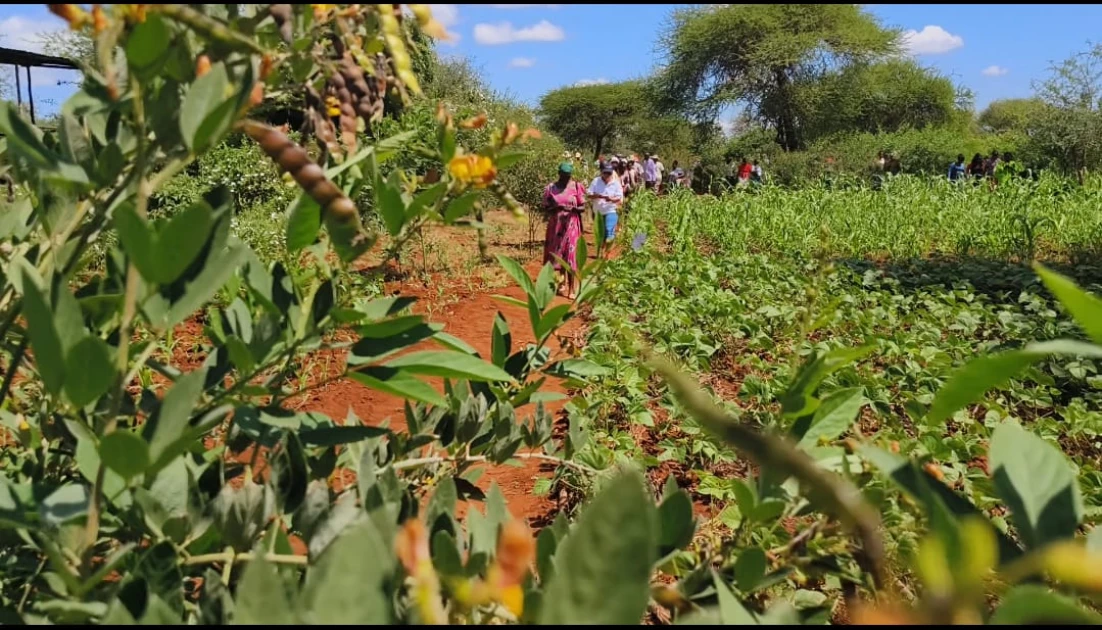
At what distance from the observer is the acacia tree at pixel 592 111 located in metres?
35.5

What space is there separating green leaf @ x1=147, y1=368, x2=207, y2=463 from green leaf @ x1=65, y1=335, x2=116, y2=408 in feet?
0.12

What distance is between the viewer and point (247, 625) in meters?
0.35

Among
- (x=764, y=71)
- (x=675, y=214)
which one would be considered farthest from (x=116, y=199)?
(x=764, y=71)

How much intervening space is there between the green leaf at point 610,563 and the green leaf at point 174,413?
10.8 inches

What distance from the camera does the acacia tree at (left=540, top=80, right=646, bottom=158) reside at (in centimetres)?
3547

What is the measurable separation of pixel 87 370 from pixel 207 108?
0.18 m

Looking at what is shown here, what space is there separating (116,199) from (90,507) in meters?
0.23

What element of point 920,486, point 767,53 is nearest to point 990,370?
point 920,486

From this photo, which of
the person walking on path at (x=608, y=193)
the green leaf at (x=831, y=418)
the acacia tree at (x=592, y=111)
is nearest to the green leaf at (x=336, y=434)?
the green leaf at (x=831, y=418)

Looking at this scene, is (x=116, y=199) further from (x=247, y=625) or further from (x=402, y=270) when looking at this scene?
(x=402, y=270)

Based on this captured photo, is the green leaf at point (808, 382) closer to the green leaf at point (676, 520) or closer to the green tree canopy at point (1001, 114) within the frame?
the green leaf at point (676, 520)

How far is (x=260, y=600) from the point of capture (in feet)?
1.15

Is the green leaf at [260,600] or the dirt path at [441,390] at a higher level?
the green leaf at [260,600]

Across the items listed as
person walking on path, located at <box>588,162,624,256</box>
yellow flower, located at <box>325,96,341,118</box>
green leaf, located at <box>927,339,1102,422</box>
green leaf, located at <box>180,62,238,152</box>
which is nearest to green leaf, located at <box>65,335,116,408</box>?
green leaf, located at <box>180,62,238,152</box>
